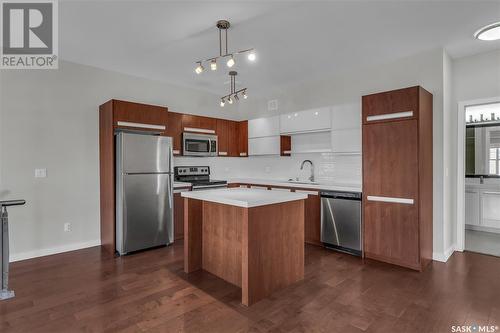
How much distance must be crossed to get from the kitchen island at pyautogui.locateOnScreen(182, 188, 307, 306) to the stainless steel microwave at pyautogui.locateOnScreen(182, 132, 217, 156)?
197cm

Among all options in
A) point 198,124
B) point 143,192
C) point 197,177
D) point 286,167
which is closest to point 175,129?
point 198,124

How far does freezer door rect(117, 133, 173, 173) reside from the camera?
3660mm

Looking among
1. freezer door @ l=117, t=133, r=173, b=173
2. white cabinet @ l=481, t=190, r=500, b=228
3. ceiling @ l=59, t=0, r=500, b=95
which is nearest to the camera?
ceiling @ l=59, t=0, r=500, b=95

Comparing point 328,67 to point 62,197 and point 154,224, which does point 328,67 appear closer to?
point 154,224

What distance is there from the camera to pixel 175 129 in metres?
4.77

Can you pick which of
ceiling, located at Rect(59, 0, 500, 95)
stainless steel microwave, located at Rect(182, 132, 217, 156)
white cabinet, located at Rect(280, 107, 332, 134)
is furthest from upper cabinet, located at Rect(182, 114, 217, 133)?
white cabinet, located at Rect(280, 107, 332, 134)

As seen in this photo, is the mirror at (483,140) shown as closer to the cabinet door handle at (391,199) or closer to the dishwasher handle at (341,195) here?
the cabinet door handle at (391,199)

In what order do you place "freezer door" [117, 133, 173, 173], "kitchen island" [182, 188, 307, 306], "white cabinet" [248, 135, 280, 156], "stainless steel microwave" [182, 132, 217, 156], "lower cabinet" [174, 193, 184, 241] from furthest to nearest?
"white cabinet" [248, 135, 280, 156], "stainless steel microwave" [182, 132, 217, 156], "lower cabinet" [174, 193, 184, 241], "freezer door" [117, 133, 173, 173], "kitchen island" [182, 188, 307, 306]

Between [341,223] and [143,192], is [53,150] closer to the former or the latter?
[143,192]

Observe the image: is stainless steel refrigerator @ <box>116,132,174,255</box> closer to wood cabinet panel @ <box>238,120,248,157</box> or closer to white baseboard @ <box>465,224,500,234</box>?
wood cabinet panel @ <box>238,120,248,157</box>

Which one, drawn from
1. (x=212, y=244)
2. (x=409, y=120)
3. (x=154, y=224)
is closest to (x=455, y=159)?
(x=409, y=120)

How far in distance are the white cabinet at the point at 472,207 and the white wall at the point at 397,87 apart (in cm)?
187

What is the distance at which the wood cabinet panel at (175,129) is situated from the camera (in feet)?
15.4

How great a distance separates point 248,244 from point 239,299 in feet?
1.81
